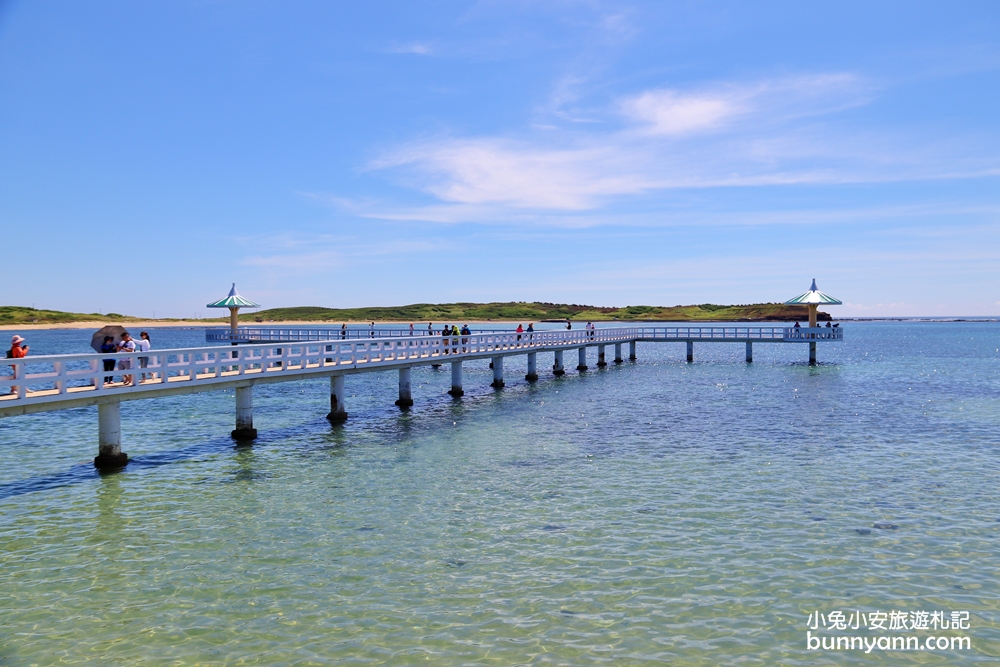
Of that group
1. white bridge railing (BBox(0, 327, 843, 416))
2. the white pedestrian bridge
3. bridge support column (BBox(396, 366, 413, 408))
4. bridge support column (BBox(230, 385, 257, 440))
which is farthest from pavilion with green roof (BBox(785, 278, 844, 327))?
bridge support column (BBox(230, 385, 257, 440))

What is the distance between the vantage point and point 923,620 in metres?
9.48

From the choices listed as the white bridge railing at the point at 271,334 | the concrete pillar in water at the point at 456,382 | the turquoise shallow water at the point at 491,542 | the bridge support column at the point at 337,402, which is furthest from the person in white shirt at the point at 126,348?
the white bridge railing at the point at 271,334

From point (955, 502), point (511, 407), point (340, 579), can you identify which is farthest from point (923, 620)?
point (511, 407)

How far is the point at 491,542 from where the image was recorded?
489 inches

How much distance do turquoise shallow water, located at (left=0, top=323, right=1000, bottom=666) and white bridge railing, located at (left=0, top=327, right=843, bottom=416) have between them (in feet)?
7.24

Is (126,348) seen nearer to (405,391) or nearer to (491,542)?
(405,391)

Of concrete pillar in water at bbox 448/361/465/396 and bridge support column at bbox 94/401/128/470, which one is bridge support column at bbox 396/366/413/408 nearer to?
concrete pillar in water at bbox 448/361/465/396

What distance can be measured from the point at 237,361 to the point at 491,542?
13330 mm

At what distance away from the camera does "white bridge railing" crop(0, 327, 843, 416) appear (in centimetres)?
1694

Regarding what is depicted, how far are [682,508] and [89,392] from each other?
47.9 feet

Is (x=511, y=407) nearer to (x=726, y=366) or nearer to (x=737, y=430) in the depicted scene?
(x=737, y=430)

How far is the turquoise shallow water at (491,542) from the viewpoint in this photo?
29.3 feet

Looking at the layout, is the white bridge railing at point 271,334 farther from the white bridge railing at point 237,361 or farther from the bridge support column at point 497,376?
the bridge support column at point 497,376

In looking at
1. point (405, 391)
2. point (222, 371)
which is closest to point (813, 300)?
point (405, 391)
